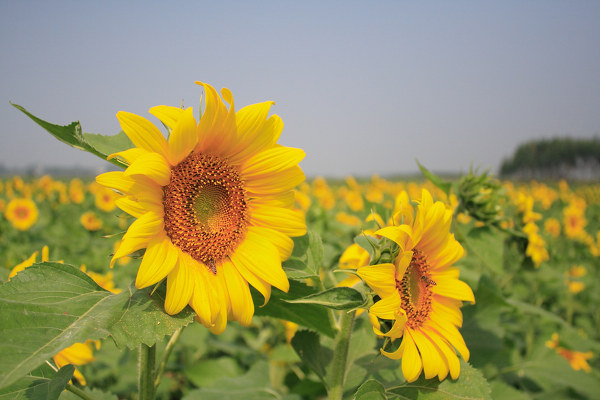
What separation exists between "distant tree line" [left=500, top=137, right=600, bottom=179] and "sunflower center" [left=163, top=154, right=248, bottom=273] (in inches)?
3157

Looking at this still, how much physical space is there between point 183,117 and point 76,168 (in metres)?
102

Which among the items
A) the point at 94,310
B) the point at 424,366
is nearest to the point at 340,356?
the point at 424,366

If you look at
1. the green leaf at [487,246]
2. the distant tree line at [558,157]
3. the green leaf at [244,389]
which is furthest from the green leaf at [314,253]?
the distant tree line at [558,157]

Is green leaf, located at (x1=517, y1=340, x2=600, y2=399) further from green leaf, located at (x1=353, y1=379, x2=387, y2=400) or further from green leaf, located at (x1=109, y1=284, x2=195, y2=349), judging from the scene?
green leaf, located at (x1=109, y1=284, x2=195, y2=349)

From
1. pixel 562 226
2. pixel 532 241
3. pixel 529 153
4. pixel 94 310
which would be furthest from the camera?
pixel 529 153

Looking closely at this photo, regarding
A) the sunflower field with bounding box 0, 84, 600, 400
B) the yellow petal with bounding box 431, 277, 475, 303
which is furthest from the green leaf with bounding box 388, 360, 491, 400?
the yellow petal with bounding box 431, 277, 475, 303

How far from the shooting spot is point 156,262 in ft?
3.76

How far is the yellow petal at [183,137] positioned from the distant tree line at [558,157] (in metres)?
80.4

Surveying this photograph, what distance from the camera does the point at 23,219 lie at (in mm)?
7555

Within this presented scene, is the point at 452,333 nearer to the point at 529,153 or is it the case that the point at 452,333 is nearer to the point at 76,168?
the point at 529,153

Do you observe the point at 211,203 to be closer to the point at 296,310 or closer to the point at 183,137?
the point at 183,137

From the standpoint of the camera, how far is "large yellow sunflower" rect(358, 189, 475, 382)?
1229 millimetres

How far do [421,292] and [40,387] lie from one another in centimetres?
121

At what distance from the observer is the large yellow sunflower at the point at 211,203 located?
112 cm
